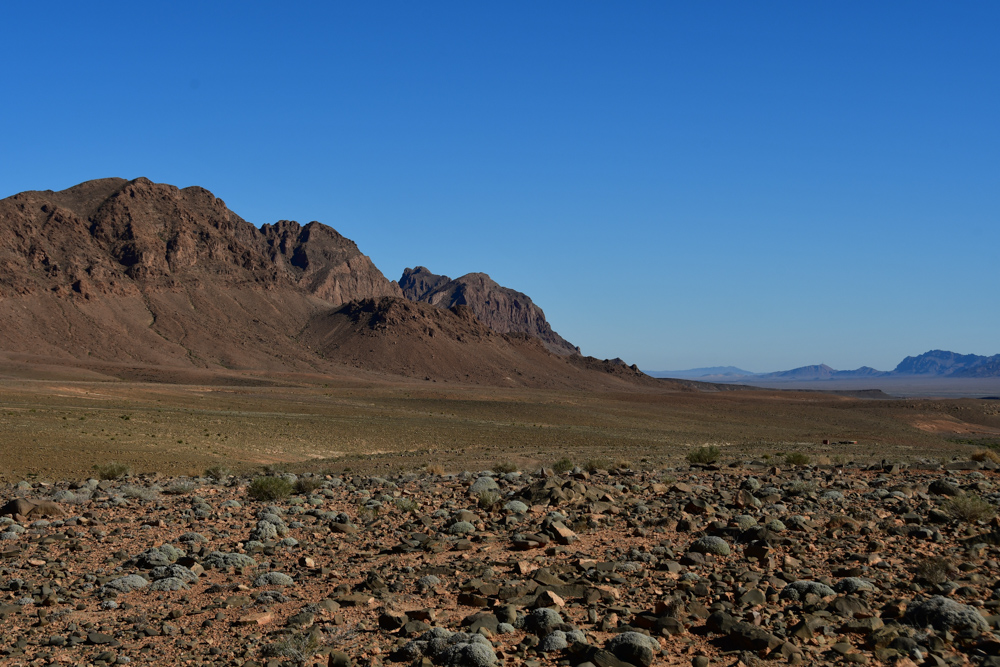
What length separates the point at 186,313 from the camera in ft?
450

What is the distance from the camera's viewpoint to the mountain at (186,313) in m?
117

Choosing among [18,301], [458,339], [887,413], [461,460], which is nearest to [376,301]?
[458,339]

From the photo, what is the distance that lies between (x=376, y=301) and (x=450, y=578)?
16134 centimetres

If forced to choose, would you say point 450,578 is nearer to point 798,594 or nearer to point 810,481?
point 798,594

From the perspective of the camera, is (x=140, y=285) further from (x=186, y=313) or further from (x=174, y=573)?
(x=174, y=573)

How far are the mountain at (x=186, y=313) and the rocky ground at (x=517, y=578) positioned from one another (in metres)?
92.6

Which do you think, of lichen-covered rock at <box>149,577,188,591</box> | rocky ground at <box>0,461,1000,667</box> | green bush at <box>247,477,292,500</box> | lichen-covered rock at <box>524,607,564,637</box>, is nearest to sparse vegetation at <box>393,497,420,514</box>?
rocky ground at <box>0,461,1000,667</box>

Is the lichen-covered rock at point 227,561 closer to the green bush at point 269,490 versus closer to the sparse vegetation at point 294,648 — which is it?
the sparse vegetation at point 294,648

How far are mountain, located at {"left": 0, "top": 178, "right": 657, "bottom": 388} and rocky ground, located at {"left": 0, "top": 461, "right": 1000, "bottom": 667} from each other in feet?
304

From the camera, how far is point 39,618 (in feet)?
26.3

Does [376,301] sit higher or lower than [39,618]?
higher

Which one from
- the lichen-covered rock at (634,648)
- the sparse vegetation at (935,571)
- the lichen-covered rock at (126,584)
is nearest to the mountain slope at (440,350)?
the lichen-covered rock at (126,584)

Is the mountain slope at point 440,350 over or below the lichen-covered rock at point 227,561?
over

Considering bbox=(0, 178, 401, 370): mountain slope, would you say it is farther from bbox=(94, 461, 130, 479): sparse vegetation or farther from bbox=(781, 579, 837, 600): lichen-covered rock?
bbox=(781, 579, 837, 600): lichen-covered rock
